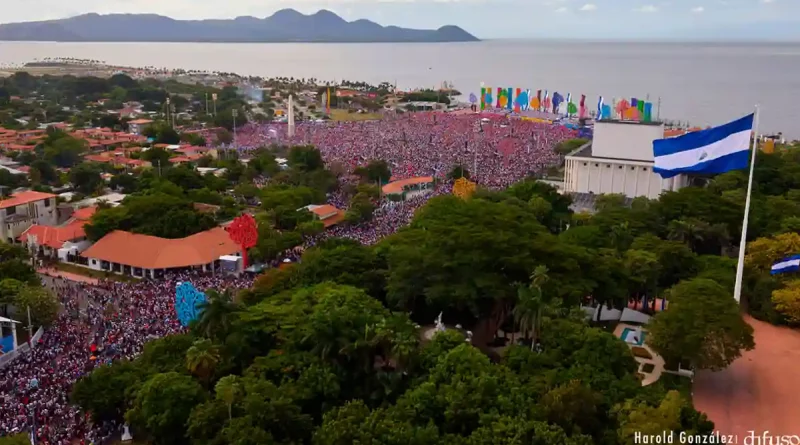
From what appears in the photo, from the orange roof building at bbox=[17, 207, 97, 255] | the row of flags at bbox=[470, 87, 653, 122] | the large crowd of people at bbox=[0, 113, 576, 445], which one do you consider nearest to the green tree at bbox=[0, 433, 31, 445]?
the large crowd of people at bbox=[0, 113, 576, 445]

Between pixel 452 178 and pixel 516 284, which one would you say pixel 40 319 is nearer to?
pixel 516 284

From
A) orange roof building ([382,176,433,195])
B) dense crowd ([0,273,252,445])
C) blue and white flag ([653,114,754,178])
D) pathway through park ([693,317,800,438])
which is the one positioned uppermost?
blue and white flag ([653,114,754,178])

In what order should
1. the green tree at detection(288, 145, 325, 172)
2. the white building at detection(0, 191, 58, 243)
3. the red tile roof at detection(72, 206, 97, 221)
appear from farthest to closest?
the green tree at detection(288, 145, 325, 172) < the red tile roof at detection(72, 206, 97, 221) < the white building at detection(0, 191, 58, 243)

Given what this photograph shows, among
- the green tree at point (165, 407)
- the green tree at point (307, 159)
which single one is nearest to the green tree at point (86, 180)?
the green tree at point (307, 159)

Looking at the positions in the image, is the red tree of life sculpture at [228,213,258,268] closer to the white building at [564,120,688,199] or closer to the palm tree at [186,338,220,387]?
the palm tree at [186,338,220,387]

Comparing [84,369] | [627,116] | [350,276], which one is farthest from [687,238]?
[627,116]
